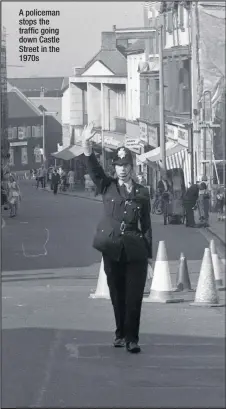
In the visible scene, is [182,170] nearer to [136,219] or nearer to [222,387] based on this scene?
[136,219]

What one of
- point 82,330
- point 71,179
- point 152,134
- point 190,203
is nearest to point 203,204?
point 190,203

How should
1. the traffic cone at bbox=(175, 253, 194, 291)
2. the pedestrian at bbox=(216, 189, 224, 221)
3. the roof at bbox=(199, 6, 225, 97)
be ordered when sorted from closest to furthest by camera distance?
the roof at bbox=(199, 6, 225, 97) → the pedestrian at bbox=(216, 189, 224, 221) → the traffic cone at bbox=(175, 253, 194, 291)

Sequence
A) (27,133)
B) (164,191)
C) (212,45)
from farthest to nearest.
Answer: (27,133) < (164,191) < (212,45)

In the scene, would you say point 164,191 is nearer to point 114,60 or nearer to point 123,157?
point 123,157

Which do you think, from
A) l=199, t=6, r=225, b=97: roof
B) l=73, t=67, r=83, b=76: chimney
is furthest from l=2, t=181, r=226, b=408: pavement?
l=199, t=6, r=225, b=97: roof

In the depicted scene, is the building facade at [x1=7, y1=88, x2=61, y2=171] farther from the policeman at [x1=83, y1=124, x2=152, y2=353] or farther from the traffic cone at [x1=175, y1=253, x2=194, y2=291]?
the traffic cone at [x1=175, y1=253, x2=194, y2=291]

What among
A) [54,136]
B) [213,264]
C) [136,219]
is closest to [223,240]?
[213,264]
